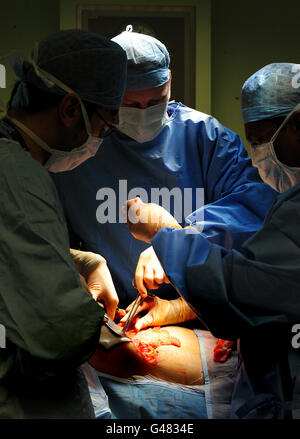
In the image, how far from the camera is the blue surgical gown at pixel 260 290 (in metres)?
1.36

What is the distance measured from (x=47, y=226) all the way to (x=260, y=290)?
0.57 m

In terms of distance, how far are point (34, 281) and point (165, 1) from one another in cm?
125

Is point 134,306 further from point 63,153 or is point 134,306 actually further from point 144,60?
point 144,60

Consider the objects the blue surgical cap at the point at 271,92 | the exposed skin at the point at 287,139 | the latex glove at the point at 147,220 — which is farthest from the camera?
the latex glove at the point at 147,220

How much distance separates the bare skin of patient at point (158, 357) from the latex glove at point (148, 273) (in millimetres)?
179

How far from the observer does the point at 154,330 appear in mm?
2006

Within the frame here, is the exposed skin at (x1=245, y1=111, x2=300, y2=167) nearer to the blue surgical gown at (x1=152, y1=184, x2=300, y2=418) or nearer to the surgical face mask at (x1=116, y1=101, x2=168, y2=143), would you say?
the blue surgical gown at (x1=152, y1=184, x2=300, y2=418)

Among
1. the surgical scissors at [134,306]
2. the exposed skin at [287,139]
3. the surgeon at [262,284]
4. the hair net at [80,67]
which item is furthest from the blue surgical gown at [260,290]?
the surgical scissors at [134,306]

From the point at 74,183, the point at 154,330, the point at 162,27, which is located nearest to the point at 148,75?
the point at 162,27

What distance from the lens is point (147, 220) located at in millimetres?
1845

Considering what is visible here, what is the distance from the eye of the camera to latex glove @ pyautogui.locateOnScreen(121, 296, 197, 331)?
6.65 feet

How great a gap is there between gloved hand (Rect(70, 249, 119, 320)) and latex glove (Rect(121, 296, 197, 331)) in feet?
0.27

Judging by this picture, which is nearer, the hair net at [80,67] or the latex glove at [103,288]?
the hair net at [80,67]

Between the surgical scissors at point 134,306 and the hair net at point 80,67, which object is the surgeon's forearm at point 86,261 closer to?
the surgical scissors at point 134,306
